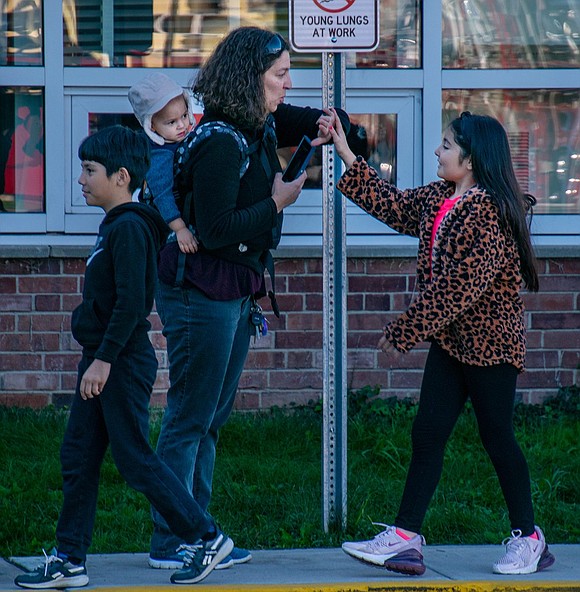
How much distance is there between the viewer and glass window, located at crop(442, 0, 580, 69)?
7.41 m

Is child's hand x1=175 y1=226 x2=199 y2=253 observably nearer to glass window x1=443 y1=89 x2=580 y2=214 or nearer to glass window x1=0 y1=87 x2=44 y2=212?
glass window x1=0 y1=87 x2=44 y2=212

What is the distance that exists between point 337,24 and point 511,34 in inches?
113

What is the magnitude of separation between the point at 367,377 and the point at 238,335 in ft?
9.48

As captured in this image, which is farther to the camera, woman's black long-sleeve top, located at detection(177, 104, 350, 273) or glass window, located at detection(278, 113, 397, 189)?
glass window, located at detection(278, 113, 397, 189)

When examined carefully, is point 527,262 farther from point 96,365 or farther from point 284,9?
point 284,9

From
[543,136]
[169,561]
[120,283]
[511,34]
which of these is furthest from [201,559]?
[511,34]

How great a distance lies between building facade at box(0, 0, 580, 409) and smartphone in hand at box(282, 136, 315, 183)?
8.31ft

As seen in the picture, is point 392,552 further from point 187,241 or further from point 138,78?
point 138,78

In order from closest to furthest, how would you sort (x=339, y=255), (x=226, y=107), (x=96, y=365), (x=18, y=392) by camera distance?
(x=96, y=365)
(x=226, y=107)
(x=339, y=255)
(x=18, y=392)

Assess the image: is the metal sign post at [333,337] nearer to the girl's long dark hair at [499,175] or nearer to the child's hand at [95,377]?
the girl's long dark hair at [499,175]

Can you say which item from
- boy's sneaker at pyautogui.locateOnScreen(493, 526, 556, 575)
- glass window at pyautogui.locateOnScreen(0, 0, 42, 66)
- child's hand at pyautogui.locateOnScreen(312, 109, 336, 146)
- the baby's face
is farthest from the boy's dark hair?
glass window at pyautogui.locateOnScreen(0, 0, 42, 66)

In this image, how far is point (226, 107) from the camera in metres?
4.26

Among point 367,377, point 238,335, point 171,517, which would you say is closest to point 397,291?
point 367,377

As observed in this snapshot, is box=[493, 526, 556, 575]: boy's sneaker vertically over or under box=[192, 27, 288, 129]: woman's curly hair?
under
